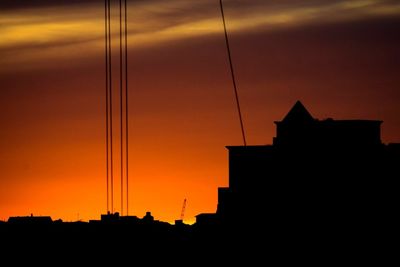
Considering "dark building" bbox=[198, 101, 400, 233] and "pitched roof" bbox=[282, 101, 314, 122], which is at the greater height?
"pitched roof" bbox=[282, 101, 314, 122]

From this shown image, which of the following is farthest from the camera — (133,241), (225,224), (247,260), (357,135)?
(357,135)

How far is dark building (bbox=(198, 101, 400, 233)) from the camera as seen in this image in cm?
8575

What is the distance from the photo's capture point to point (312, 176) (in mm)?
93062

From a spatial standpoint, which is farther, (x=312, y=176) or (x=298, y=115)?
(x=298, y=115)

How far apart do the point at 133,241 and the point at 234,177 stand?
18156 mm

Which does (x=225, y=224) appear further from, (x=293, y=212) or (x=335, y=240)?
(x=335, y=240)

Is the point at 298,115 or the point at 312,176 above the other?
the point at 298,115

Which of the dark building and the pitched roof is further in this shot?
the pitched roof

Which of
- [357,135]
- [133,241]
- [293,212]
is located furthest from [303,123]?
[133,241]

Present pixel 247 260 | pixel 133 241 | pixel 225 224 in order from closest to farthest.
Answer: pixel 247 260
pixel 133 241
pixel 225 224

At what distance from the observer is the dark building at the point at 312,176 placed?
85750mm

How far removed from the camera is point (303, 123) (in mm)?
97250

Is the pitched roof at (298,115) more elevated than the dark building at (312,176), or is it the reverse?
the pitched roof at (298,115)

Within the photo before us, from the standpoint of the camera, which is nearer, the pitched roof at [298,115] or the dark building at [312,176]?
A: the dark building at [312,176]
